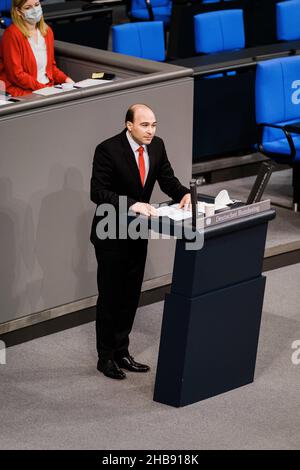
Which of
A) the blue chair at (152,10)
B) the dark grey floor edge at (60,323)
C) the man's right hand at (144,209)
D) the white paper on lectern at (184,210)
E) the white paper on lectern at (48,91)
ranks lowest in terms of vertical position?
the dark grey floor edge at (60,323)

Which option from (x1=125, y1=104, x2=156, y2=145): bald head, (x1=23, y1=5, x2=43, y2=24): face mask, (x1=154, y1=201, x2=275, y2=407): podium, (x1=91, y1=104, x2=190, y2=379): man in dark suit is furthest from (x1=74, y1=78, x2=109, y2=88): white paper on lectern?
(x1=154, y1=201, x2=275, y2=407): podium

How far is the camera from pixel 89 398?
6570mm

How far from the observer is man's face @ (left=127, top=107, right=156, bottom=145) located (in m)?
6.34

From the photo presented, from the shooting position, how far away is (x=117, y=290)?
661cm

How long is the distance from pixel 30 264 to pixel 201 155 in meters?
3.16

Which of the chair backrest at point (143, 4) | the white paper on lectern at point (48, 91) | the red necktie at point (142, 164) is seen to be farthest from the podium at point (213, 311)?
the chair backrest at point (143, 4)

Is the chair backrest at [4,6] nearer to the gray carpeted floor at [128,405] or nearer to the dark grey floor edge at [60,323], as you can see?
the dark grey floor edge at [60,323]

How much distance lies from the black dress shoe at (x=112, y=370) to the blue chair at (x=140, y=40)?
4.15m

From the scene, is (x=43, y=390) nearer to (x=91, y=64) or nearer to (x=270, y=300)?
(x=270, y=300)

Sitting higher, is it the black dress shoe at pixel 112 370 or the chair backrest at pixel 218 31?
the chair backrest at pixel 218 31

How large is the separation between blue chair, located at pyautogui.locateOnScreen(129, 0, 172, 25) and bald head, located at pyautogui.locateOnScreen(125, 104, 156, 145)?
774cm

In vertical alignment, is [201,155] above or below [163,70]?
below

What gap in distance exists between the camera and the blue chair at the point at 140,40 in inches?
406
